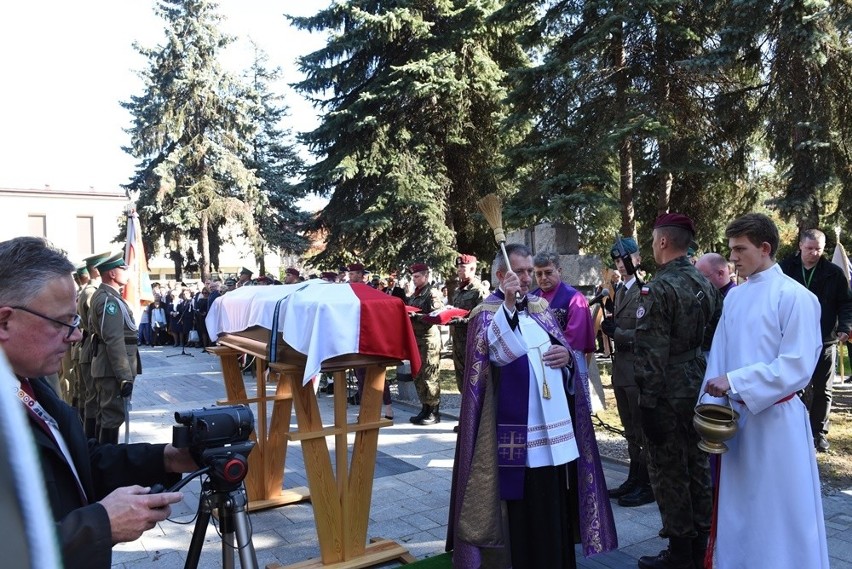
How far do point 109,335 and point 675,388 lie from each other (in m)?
Result: 4.86

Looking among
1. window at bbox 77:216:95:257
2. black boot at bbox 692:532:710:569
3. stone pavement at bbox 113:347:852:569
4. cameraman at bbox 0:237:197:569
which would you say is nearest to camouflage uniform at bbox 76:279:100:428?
stone pavement at bbox 113:347:852:569

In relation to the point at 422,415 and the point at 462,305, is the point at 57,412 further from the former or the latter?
the point at 422,415

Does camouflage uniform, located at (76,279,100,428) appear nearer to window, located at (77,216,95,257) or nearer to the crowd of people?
the crowd of people

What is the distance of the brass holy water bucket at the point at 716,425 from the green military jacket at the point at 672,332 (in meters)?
0.48

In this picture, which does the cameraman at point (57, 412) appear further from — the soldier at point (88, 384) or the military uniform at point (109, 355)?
the soldier at point (88, 384)

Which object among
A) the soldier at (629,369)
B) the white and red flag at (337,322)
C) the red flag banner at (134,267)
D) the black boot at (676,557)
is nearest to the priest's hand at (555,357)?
the white and red flag at (337,322)

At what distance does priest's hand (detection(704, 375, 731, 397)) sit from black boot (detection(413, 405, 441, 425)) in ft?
17.1

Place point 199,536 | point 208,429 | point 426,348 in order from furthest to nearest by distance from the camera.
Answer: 1. point 426,348
2. point 199,536
3. point 208,429

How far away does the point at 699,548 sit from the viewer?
13.0ft

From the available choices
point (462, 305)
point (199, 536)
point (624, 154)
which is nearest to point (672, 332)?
point (199, 536)

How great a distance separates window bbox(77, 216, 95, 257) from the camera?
4762 centimetres

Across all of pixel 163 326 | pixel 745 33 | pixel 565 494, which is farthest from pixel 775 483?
pixel 163 326

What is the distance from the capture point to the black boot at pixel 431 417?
8.23 m

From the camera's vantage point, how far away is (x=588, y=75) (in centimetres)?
1364
